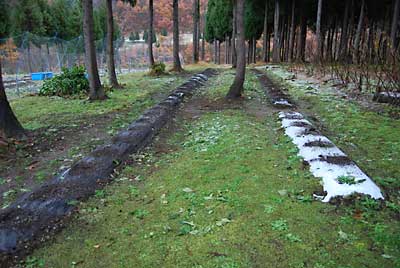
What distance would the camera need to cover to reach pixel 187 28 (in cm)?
7062

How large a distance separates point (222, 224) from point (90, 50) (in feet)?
27.6

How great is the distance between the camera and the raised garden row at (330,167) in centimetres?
362

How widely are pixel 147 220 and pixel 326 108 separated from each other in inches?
251

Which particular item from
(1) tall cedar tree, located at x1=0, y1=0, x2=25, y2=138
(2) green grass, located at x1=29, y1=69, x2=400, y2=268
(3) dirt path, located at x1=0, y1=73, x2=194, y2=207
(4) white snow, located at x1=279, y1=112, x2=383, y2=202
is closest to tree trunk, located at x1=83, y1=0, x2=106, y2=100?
(3) dirt path, located at x1=0, y1=73, x2=194, y2=207

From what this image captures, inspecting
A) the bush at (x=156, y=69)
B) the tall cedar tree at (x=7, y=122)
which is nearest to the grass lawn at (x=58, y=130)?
the tall cedar tree at (x=7, y=122)

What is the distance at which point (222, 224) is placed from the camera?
3273 mm

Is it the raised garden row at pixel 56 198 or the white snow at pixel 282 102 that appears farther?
the white snow at pixel 282 102

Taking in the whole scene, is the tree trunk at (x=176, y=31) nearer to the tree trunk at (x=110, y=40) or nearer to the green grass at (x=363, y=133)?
the tree trunk at (x=110, y=40)

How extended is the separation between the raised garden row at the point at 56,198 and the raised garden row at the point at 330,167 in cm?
261

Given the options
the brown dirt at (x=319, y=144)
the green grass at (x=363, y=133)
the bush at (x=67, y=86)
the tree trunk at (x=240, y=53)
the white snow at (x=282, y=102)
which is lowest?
the green grass at (x=363, y=133)

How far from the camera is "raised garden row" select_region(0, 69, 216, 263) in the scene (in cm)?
312

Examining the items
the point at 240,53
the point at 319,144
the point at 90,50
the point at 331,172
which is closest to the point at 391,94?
the point at 240,53

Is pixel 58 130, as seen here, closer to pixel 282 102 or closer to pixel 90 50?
pixel 90 50

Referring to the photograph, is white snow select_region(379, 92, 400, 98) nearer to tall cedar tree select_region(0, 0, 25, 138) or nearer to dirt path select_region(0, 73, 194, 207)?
dirt path select_region(0, 73, 194, 207)
